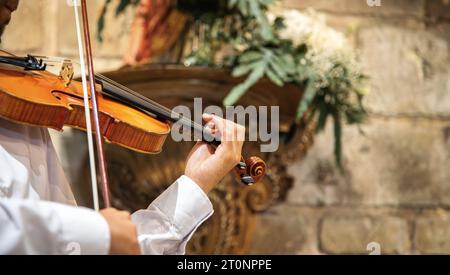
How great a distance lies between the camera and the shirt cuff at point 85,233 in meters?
1.10

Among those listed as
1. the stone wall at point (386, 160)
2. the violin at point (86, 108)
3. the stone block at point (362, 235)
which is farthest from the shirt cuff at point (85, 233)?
the stone block at point (362, 235)

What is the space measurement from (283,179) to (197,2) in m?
0.74

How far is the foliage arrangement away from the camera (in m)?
2.38

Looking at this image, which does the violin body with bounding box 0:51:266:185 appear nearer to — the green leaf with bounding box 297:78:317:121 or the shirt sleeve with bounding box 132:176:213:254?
the shirt sleeve with bounding box 132:176:213:254

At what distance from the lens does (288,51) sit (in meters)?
2.44

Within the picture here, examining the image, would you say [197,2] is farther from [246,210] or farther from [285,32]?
[246,210]

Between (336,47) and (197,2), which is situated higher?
(197,2)

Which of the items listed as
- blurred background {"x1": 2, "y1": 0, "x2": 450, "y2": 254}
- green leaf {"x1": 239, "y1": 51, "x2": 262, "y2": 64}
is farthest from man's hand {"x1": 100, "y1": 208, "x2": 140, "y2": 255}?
green leaf {"x1": 239, "y1": 51, "x2": 262, "y2": 64}

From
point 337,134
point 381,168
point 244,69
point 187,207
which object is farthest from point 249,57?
point 187,207

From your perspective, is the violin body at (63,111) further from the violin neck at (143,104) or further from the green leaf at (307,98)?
the green leaf at (307,98)

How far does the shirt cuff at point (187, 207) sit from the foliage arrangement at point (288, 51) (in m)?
0.92

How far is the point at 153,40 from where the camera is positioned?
2.64 meters

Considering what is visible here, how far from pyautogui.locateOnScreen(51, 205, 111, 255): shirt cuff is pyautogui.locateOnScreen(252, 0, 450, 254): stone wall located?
1.73 meters
